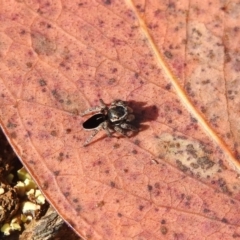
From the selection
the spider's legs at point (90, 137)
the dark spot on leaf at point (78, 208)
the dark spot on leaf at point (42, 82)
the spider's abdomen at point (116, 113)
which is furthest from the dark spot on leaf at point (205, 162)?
the dark spot on leaf at point (42, 82)

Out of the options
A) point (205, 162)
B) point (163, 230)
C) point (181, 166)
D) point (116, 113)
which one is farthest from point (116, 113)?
point (163, 230)

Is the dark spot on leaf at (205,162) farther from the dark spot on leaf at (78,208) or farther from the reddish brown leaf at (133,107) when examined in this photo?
the dark spot on leaf at (78,208)

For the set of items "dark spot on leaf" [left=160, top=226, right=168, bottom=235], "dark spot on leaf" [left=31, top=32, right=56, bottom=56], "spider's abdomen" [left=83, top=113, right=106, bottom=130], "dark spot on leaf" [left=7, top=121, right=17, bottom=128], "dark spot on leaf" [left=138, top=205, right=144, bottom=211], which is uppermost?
"dark spot on leaf" [left=31, top=32, right=56, bottom=56]

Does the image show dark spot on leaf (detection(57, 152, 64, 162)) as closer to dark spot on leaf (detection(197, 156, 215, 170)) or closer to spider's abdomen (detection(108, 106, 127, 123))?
spider's abdomen (detection(108, 106, 127, 123))

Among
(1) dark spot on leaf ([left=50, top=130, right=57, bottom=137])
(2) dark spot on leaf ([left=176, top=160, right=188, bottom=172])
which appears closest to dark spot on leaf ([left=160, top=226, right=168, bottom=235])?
(2) dark spot on leaf ([left=176, top=160, right=188, bottom=172])

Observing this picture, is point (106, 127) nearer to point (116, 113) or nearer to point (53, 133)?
point (116, 113)

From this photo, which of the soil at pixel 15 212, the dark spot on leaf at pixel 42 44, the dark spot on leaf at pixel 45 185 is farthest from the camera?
the soil at pixel 15 212

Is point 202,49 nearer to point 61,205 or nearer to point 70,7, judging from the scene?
point 70,7
